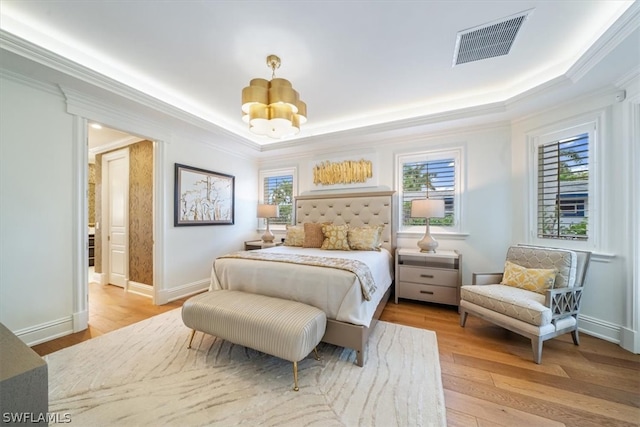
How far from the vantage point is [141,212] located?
12.8 feet

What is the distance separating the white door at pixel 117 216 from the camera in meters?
4.14

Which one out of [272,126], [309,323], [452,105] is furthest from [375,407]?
[452,105]

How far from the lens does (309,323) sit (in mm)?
1828

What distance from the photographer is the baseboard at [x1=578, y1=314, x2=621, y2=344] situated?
2.41 meters

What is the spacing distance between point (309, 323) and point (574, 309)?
8.38 feet

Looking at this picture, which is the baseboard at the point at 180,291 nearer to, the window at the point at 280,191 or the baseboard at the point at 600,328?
the window at the point at 280,191

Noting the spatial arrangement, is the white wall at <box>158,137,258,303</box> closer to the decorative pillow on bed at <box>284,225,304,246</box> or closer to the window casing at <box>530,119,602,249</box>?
the decorative pillow on bed at <box>284,225,304,246</box>

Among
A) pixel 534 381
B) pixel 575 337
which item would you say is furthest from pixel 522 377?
pixel 575 337

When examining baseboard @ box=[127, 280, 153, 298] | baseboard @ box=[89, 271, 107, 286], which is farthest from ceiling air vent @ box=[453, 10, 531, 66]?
baseboard @ box=[89, 271, 107, 286]

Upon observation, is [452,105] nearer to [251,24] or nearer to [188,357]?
[251,24]

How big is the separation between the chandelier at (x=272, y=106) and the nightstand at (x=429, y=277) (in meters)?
2.33

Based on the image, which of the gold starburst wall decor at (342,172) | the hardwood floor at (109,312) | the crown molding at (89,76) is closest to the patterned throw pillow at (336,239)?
the gold starburst wall decor at (342,172)

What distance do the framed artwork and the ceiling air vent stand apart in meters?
3.74

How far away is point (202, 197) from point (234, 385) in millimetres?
3002
